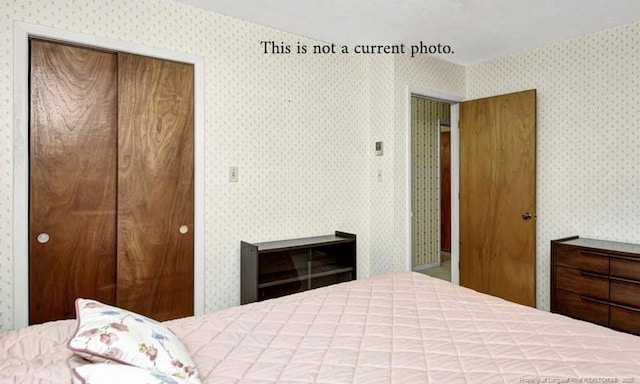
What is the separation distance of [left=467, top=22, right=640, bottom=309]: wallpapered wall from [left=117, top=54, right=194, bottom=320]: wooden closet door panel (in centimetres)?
307

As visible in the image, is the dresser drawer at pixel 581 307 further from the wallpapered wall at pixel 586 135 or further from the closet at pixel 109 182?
the closet at pixel 109 182

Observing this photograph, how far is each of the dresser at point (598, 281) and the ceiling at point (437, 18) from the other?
1.72 meters

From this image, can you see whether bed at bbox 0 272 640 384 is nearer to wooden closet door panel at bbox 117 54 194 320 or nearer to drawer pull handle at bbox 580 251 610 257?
wooden closet door panel at bbox 117 54 194 320

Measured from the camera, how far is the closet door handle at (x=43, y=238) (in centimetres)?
223

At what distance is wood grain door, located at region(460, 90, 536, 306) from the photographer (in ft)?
11.4

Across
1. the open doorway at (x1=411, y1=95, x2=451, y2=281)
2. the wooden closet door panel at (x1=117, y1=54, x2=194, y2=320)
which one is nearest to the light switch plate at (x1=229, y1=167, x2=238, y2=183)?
the wooden closet door panel at (x1=117, y1=54, x2=194, y2=320)

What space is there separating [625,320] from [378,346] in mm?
2347

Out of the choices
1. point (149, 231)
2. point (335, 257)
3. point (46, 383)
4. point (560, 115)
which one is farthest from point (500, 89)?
point (46, 383)

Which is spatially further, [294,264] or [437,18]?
[294,264]

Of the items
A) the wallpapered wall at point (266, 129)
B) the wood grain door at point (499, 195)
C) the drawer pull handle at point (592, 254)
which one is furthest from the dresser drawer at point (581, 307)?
the wallpapered wall at point (266, 129)

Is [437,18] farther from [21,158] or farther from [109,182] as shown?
[21,158]

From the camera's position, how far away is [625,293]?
2.65 meters

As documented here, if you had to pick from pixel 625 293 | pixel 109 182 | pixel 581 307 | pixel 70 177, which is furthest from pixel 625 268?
pixel 70 177

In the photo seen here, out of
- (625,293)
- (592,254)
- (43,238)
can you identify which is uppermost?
(43,238)
